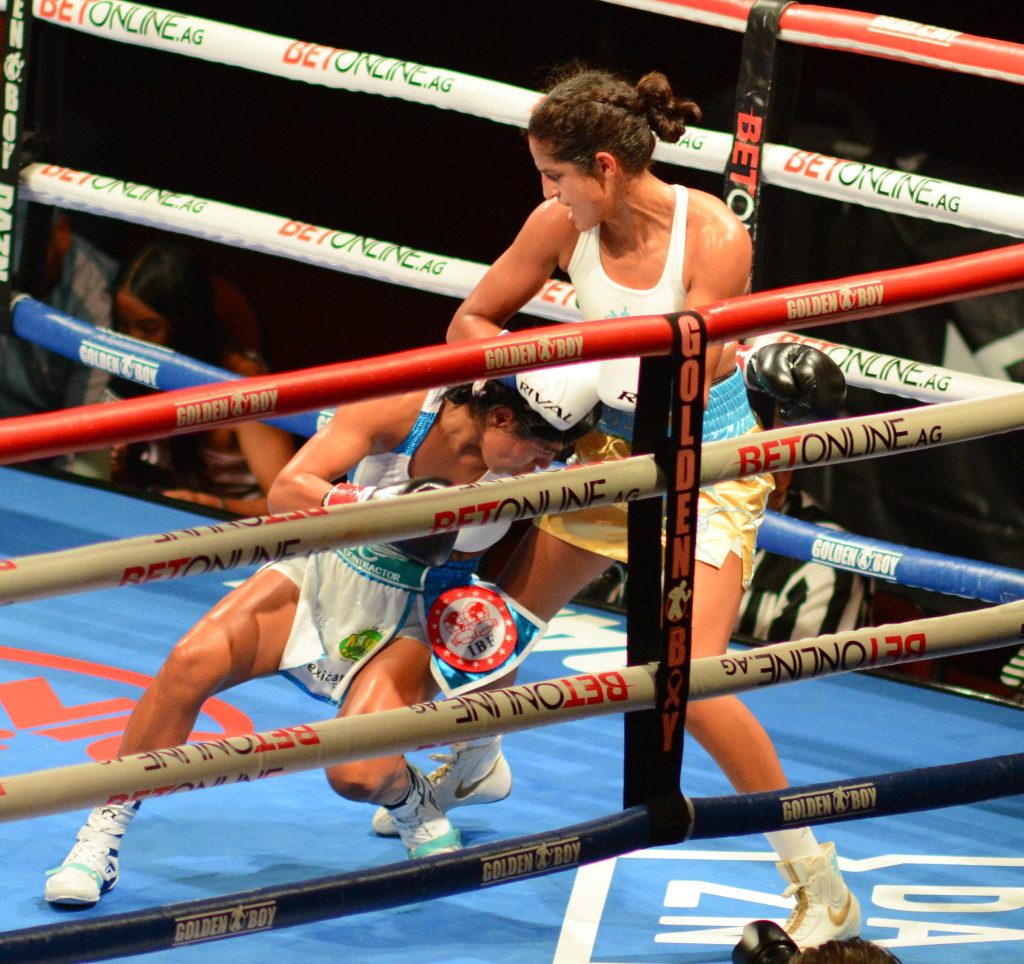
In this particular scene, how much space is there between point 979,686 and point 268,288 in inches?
84.2

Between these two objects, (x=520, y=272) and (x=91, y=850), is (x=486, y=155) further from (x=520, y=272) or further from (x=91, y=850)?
(x=91, y=850)

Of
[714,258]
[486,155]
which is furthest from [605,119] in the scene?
[486,155]

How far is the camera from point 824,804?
1.98 meters

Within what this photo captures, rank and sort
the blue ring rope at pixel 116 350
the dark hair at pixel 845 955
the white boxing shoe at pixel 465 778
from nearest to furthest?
the dark hair at pixel 845 955
the white boxing shoe at pixel 465 778
the blue ring rope at pixel 116 350

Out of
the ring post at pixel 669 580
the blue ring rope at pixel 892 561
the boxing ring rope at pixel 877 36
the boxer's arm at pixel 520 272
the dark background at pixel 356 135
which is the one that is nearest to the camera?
the ring post at pixel 669 580

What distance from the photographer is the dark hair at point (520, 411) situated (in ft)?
8.84

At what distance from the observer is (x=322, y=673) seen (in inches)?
113

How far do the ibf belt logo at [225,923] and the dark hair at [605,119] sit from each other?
4.38ft

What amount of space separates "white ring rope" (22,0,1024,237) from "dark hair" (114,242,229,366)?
0.79 metres

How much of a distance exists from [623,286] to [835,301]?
0.90 meters

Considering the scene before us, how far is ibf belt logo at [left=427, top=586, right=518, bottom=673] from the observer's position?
282 centimetres

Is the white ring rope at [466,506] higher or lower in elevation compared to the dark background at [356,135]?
lower

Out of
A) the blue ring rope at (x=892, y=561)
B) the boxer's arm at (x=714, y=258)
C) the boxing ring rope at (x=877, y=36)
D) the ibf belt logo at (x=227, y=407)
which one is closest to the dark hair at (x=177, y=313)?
the boxing ring rope at (x=877, y=36)

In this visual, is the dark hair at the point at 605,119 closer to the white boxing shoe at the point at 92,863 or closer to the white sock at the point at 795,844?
the white sock at the point at 795,844
